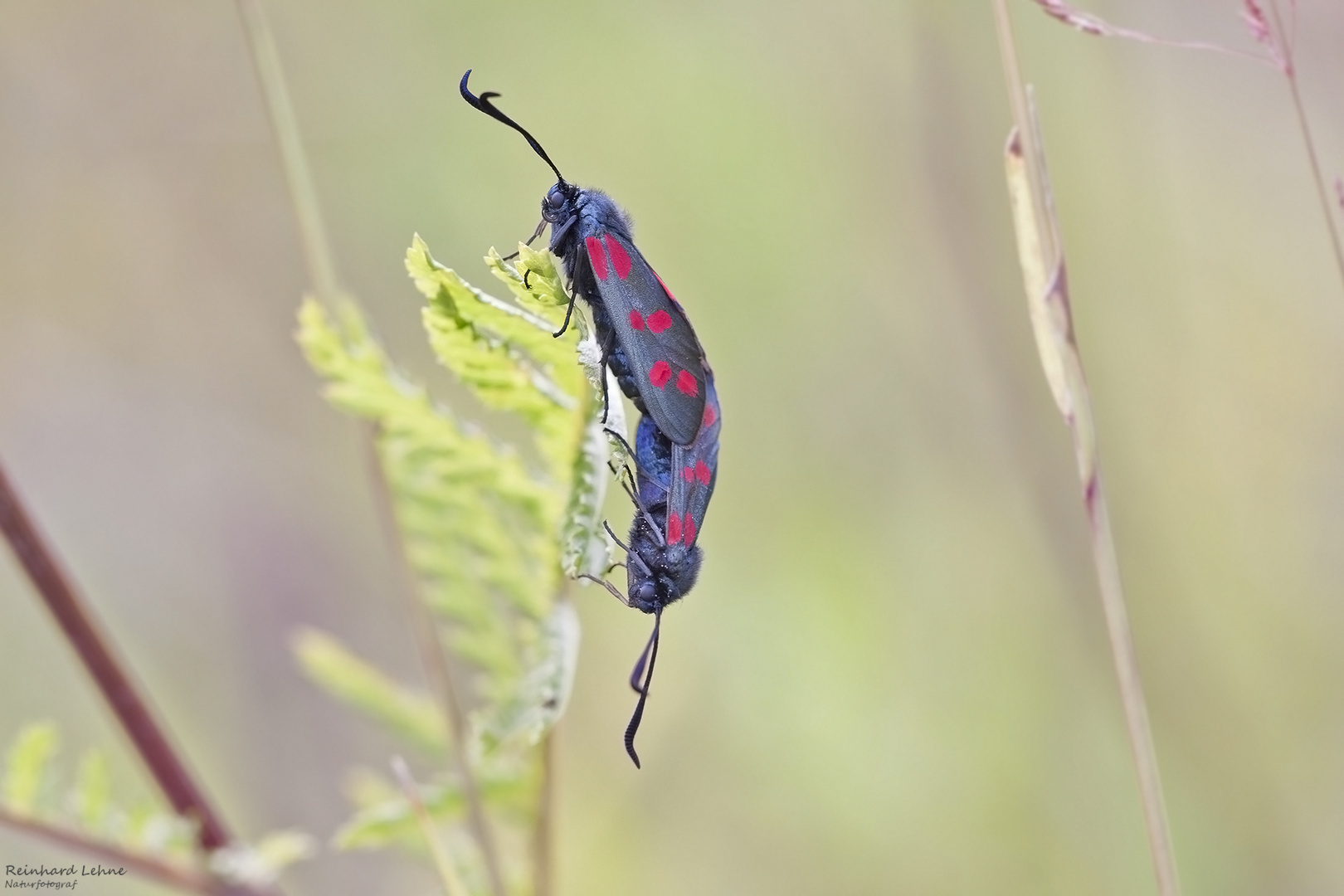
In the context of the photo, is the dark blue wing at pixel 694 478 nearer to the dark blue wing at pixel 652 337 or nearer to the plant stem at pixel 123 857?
the dark blue wing at pixel 652 337

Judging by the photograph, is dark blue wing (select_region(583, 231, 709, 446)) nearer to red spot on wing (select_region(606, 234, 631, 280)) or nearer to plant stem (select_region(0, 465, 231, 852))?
red spot on wing (select_region(606, 234, 631, 280))

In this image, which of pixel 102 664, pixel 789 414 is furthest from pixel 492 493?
pixel 789 414

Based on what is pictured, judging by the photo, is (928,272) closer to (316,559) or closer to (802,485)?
(802,485)

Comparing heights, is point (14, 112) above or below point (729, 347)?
above

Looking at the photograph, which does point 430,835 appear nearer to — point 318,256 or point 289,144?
point 318,256

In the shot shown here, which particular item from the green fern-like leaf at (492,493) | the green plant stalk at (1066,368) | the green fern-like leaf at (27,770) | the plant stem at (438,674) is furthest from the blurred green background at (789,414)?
the green plant stalk at (1066,368)

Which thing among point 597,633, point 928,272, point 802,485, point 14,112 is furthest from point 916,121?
point 14,112
